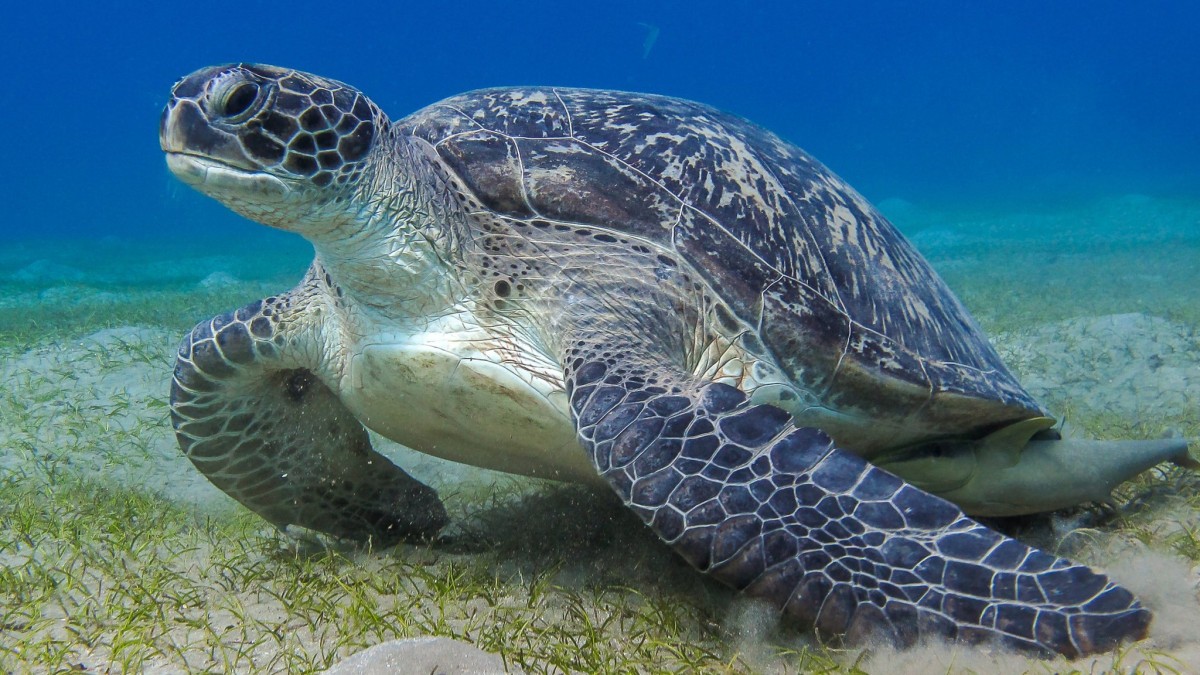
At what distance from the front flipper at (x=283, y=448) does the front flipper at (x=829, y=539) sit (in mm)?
1360

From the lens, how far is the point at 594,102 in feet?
10.3

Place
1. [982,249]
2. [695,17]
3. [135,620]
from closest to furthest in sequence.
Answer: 1. [135,620]
2. [982,249]
3. [695,17]

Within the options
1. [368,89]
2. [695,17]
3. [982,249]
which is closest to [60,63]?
[368,89]

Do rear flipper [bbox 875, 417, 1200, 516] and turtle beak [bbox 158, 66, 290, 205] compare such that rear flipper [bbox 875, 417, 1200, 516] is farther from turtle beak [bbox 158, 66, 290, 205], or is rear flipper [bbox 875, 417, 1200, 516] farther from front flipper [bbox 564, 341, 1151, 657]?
turtle beak [bbox 158, 66, 290, 205]

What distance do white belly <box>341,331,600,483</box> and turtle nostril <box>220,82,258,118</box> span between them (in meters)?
0.88

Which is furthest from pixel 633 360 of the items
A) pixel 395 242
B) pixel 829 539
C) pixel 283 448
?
pixel 283 448

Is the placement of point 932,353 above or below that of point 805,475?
above

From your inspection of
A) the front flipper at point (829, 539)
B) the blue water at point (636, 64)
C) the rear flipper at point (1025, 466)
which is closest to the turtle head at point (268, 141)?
the front flipper at point (829, 539)

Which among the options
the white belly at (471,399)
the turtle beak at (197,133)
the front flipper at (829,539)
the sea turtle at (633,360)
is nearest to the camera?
the front flipper at (829,539)

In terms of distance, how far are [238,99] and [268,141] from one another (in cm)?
15

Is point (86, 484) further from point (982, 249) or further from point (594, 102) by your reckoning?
point (982, 249)

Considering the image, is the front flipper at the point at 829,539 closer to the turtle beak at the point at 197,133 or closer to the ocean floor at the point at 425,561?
the ocean floor at the point at 425,561

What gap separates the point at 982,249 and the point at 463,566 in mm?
20199

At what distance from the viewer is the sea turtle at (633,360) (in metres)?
1.66
